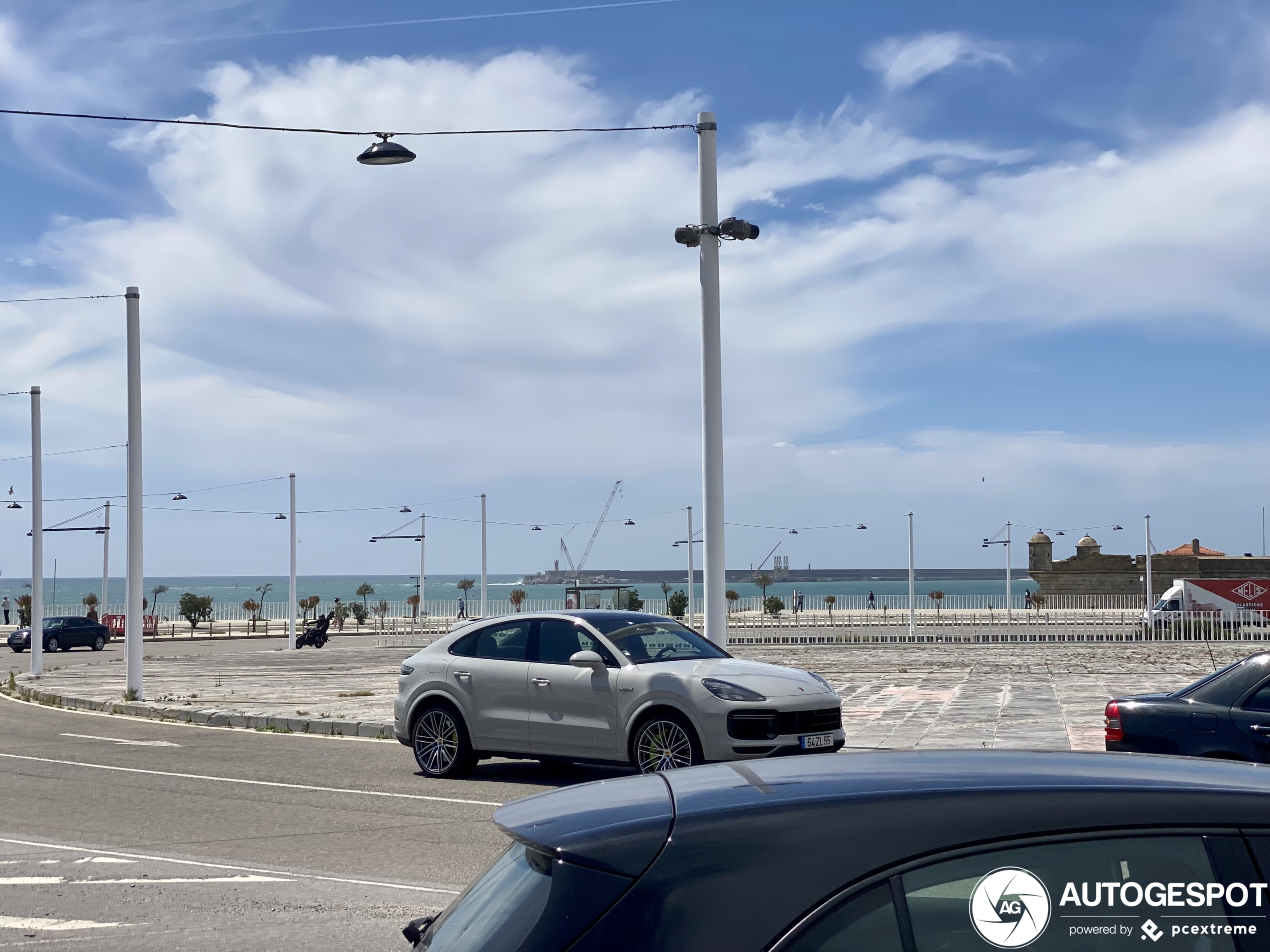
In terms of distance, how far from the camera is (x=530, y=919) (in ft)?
7.38

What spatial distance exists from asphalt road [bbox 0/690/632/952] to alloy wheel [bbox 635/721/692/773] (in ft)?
3.17

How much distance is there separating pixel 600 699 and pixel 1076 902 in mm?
9102

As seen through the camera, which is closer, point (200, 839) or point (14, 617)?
point (200, 839)

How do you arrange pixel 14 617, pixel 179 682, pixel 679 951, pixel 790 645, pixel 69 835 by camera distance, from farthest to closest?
1. pixel 14 617
2. pixel 790 645
3. pixel 179 682
4. pixel 69 835
5. pixel 679 951

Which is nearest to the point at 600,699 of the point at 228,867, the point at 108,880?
the point at 228,867

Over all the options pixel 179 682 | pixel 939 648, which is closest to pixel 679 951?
pixel 179 682

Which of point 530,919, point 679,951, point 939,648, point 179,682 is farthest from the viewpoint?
point 939,648

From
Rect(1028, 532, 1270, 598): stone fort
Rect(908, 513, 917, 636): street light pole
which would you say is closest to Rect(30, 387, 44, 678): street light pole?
Rect(908, 513, 917, 636): street light pole

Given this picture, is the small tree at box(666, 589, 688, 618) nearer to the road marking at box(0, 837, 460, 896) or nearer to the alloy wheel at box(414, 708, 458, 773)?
the alloy wheel at box(414, 708, 458, 773)

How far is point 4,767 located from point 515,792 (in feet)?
20.6

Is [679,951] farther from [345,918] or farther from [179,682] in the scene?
[179,682]

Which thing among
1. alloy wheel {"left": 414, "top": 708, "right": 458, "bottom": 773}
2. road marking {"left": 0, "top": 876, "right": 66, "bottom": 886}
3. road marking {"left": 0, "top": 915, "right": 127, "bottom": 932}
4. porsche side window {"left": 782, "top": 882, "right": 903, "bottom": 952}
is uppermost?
porsche side window {"left": 782, "top": 882, "right": 903, "bottom": 952}

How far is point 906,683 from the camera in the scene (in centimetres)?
2133

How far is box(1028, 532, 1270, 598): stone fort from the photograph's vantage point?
2549 inches
